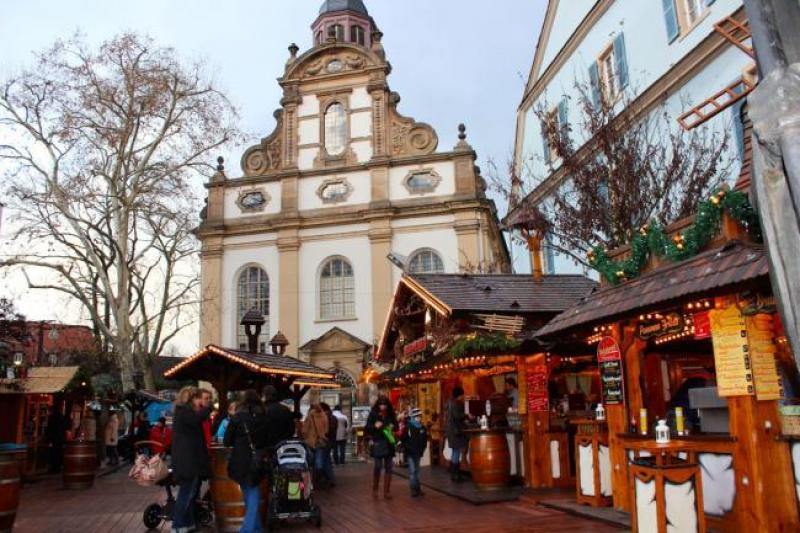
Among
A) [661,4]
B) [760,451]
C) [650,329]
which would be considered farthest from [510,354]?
[661,4]

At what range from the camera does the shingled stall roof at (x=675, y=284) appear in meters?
5.71

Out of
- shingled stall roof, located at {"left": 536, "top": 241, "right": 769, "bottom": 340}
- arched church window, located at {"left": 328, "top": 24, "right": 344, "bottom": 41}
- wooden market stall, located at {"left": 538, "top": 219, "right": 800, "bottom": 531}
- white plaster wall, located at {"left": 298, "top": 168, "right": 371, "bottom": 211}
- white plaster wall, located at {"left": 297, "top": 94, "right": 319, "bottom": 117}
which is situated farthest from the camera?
arched church window, located at {"left": 328, "top": 24, "right": 344, "bottom": 41}

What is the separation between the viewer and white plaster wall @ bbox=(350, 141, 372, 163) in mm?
31625

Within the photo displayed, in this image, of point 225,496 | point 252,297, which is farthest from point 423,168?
point 225,496

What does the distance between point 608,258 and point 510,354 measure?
2788 millimetres

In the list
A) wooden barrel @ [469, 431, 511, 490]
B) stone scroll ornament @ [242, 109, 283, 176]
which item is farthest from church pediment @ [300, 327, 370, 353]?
wooden barrel @ [469, 431, 511, 490]

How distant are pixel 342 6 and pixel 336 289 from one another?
17088mm

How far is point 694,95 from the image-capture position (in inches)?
539

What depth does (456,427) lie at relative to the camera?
38.7ft

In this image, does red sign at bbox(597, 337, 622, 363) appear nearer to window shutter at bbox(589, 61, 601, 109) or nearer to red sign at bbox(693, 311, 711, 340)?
red sign at bbox(693, 311, 711, 340)

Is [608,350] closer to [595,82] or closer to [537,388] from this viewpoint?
[537,388]

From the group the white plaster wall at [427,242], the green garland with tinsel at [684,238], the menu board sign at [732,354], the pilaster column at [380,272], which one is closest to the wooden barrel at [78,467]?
the green garland with tinsel at [684,238]

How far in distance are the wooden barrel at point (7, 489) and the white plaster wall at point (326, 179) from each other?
80.5 ft

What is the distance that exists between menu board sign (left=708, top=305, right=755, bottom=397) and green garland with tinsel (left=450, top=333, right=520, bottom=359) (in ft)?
14.8
